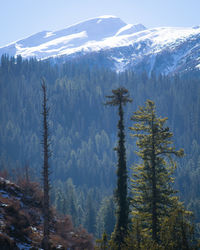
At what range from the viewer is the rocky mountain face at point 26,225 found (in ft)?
102

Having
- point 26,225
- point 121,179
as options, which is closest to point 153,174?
point 121,179

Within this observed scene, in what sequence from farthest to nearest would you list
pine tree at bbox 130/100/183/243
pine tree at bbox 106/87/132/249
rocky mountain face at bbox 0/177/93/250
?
pine tree at bbox 106/87/132/249 → rocky mountain face at bbox 0/177/93/250 → pine tree at bbox 130/100/183/243

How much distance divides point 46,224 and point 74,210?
268 ft

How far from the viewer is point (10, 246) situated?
1105 inches

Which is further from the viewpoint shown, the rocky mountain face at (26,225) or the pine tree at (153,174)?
the rocky mountain face at (26,225)

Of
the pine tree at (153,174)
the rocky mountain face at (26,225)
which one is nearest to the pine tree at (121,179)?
the pine tree at (153,174)

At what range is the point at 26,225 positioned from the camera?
35.5m

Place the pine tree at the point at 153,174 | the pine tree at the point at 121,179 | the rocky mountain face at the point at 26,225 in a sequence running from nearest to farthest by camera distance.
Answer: the pine tree at the point at 153,174, the rocky mountain face at the point at 26,225, the pine tree at the point at 121,179

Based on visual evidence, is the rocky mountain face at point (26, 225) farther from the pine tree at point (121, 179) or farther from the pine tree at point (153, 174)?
the pine tree at point (153, 174)

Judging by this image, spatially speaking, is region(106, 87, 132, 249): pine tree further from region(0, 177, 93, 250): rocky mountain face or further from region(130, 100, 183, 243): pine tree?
region(0, 177, 93, 250): rocky mountain face

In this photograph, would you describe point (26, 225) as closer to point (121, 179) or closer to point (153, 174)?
point (121, 179)

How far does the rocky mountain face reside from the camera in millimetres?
30938

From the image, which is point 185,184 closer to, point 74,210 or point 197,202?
point 197,202

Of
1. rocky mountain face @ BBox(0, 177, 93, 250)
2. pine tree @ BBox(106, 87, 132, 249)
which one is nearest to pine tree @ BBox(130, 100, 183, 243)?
pine tree @ BBox(106, 87, 132, 249)
